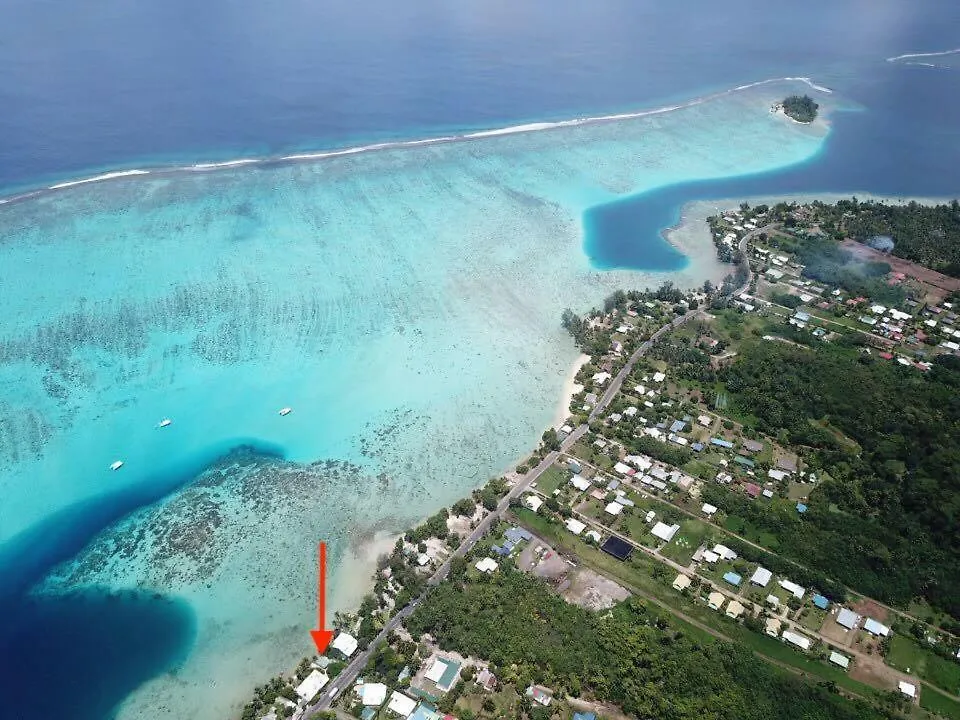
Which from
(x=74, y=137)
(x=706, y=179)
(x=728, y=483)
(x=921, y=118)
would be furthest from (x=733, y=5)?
(x=728, y=483)

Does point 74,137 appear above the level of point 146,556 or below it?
above

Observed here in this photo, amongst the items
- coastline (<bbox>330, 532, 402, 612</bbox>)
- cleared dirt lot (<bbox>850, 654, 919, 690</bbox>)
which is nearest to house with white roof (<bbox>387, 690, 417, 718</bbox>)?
coastline (<bbox>330, 532, 402, 612</bbox>)

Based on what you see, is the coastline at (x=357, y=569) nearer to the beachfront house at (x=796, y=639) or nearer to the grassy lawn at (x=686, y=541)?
the grassy lawn at (x=686, y=541)

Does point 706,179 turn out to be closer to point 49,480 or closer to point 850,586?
point 850,586

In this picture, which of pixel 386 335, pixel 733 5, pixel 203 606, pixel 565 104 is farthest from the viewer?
pixel 733 5

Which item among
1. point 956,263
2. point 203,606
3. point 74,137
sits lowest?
point 203,606

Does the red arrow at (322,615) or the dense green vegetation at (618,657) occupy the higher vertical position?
the dense green vegetation at (618,657)

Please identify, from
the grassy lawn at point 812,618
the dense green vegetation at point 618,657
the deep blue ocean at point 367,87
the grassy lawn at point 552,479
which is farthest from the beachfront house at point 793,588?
the deep blue ocean at point 367,87
